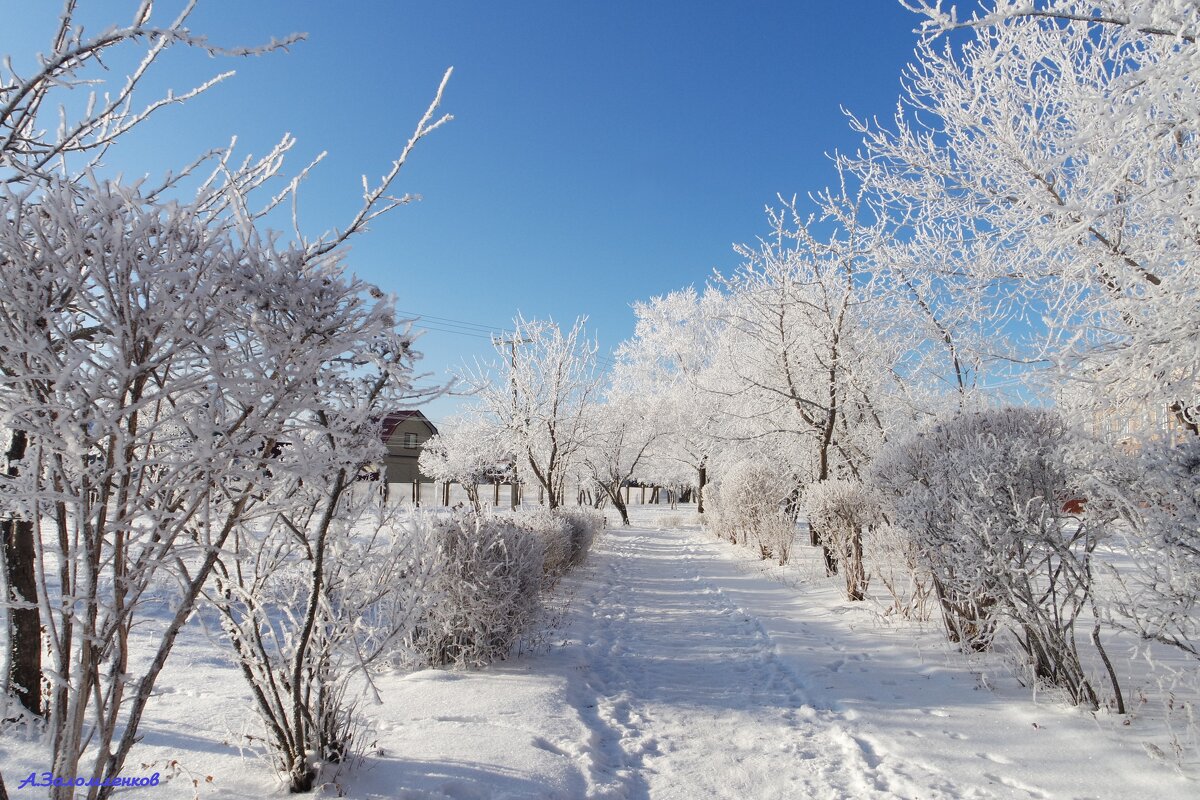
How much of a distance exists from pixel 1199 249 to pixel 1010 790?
2668mm

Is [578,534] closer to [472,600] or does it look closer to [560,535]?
[560,535]

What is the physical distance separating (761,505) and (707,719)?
28.0 feet

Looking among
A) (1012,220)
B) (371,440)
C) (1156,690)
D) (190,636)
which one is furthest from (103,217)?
(1012,220)

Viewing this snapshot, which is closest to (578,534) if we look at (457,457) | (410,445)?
(457,457)

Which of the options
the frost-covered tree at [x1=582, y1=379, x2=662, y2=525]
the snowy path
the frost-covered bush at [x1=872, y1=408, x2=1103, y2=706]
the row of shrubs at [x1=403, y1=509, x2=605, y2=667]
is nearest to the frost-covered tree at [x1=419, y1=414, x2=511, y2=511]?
the frost-covered tree at [x1=582, y1=379, x2=662, y2=525]

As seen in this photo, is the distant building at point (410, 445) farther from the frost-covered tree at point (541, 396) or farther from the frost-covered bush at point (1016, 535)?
the frost-covered bush at point (1016, 535)

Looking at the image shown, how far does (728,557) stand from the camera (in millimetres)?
13344

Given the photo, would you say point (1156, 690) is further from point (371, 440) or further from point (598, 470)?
point (598, 470)

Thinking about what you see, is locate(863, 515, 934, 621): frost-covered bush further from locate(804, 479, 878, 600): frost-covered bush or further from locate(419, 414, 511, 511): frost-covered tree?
locate(419, 414, 511, 511): frost-covered tree

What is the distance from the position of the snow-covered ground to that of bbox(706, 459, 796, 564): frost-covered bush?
16.7 feet

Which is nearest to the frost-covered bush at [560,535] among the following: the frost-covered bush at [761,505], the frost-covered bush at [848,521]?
the frost-covered bush at [761,505]

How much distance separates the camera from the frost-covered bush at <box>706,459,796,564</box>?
11422 mm

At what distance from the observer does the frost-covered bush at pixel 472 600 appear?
4988mm

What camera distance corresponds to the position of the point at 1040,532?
3.86 metres
